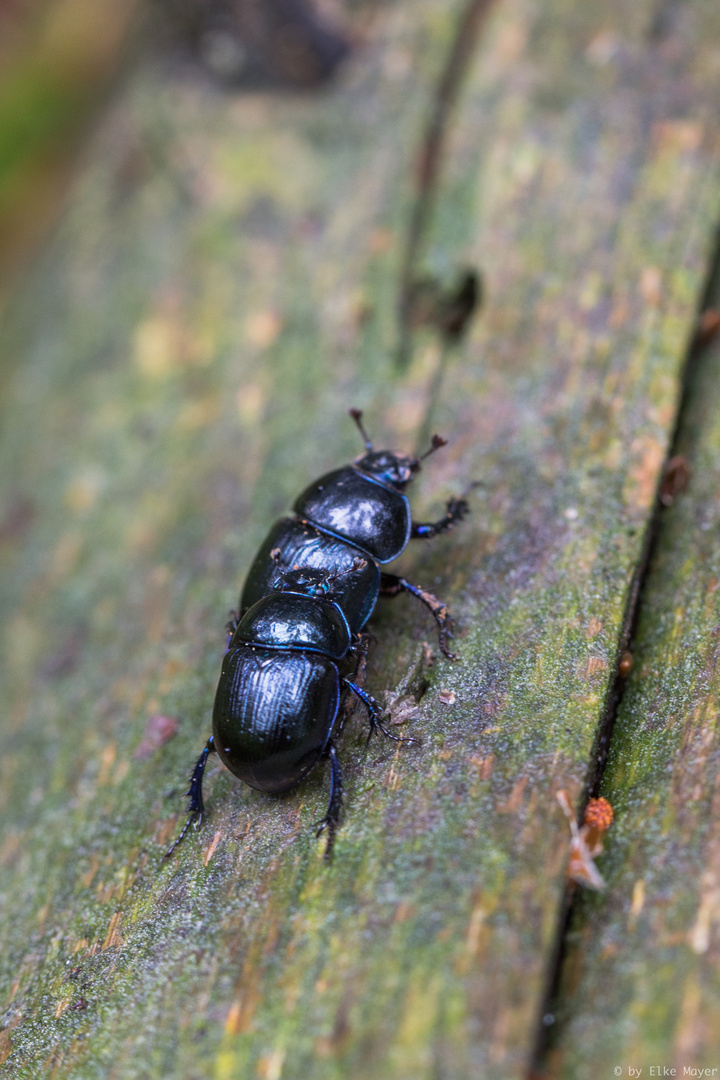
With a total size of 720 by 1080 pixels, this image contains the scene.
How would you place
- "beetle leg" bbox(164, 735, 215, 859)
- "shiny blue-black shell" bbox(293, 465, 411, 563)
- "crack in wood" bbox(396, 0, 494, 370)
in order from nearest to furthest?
1. "beetle leg" bbox(164, 735, 215, 859)
2. "shiny blue-black shell" bbox(293, 465, 411, 563)
3. "crack in wood" bbox(396, 0, 494, 370)

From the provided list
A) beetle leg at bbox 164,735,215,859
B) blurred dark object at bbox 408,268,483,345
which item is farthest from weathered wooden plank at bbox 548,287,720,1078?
blurred dark object at bbox 408,268,483,345

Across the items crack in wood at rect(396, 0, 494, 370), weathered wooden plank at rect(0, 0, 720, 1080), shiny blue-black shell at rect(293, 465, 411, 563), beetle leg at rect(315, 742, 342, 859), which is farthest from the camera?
crack in wood at rect(396, 0, 494, 370)

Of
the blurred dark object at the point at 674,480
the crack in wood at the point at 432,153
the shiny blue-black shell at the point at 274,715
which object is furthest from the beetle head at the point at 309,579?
the crack in wood at the point at 432,153

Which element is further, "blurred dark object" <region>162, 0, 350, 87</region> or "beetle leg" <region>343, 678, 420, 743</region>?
"blurred dark object" <region>162, 0, 350, 87</region>

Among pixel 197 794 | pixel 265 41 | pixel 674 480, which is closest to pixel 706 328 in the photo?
pixel 674 480

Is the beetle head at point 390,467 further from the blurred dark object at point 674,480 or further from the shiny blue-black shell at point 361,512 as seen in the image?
the blurred dark object at point 674,480

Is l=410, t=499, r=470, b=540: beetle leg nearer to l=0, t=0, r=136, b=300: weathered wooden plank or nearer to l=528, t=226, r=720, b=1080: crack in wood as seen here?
l=528, t=226, r=720, b=1080: crack in wood

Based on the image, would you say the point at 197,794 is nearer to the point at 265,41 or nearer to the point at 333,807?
the point at 333,807
